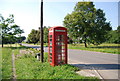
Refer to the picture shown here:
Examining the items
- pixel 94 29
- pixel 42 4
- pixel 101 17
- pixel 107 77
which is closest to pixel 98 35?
pixel 94 29

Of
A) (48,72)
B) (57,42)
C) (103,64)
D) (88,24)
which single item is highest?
(88,24)

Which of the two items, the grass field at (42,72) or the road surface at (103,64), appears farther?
the road surface at (103,64)

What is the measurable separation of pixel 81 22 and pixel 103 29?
18.7ft

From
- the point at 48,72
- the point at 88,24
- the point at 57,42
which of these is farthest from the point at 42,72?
the point at 88,24

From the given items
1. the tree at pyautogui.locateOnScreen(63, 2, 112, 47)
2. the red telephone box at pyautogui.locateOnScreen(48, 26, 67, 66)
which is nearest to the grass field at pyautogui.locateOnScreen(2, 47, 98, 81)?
the red telephone box at pyautogui.locateOnScreen(48, 26, 67, 66)

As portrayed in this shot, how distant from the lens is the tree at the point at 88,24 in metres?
29.0

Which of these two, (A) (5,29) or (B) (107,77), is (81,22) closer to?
(A) (5,29)

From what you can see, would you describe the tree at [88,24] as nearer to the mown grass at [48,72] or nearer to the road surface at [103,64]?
the road surface at [103,64]

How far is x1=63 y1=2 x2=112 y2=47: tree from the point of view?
29.0m

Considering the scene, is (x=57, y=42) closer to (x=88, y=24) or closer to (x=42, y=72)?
(x=42, y=72)

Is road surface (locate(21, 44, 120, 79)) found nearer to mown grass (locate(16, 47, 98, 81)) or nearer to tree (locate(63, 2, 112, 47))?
mown grass (locate(16, 47, 98, 81))

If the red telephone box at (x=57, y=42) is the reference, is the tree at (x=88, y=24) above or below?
above

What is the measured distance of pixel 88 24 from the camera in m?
29.3

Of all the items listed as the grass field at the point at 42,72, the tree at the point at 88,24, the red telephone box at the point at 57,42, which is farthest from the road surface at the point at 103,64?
the tree at the point at 88,24
